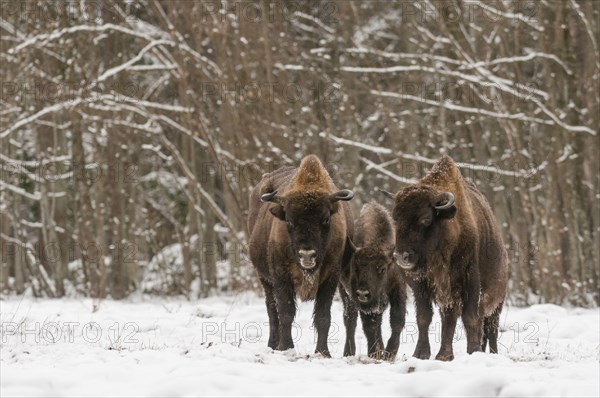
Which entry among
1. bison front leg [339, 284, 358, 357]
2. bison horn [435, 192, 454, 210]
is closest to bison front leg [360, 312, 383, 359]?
bison front leg [339, 284, 358, 357]

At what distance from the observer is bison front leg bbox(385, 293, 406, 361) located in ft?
32.0

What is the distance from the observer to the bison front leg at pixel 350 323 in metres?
9.98

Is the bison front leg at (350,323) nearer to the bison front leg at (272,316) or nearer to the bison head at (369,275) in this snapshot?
the bison head at (369,275)

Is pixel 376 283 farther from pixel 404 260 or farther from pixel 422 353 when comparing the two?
pixel 404 260

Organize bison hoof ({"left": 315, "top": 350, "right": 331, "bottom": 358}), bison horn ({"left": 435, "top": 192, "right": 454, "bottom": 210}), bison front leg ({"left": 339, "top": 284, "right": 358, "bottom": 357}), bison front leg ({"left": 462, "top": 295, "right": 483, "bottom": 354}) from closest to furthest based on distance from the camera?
bison horn ({"left": 435, "top": 192, "right": 454, "bottom": 210}), bison front leg ({"left": 462, "top": 295, "right": 483, "bottom": 354}), bison hoof ({"left": 315, "top": 350, "right": 331, "bottom": 358}), bison front leg ({"left": 339, "top": 284, "right": 358, "bottom": 357})

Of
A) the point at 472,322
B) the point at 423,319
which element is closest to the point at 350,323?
the point at 423,319

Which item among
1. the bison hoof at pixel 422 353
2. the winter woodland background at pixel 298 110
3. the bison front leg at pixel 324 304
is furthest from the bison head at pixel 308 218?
the winter woodland background at pixel 298 110

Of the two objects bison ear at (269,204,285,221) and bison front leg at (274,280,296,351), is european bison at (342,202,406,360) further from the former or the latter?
bison ear at (269,204,285,221)

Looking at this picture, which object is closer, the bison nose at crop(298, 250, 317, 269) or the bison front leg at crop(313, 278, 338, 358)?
the bison nose at crop(298, 250, 317, 269)

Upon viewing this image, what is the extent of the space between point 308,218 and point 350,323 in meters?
1.48

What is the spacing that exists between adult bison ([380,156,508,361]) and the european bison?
661 millimetres

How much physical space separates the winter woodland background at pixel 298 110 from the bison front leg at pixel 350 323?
8467mm

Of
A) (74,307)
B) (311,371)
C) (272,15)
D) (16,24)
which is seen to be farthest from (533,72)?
(311,371)

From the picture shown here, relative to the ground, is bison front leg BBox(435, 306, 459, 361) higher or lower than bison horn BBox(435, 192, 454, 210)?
lower
